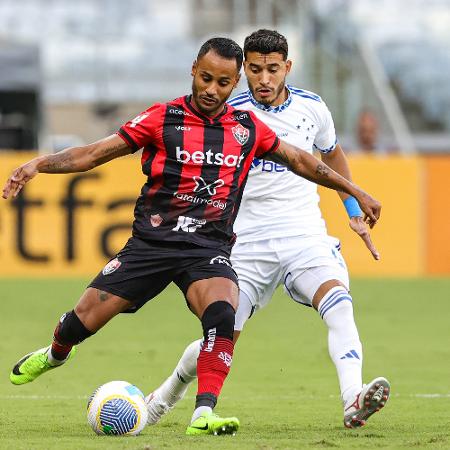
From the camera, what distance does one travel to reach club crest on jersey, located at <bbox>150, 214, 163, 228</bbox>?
21.5 feet

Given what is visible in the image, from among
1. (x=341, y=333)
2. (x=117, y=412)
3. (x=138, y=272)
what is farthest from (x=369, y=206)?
(x=117, y=412)

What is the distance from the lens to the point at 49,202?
18234mm

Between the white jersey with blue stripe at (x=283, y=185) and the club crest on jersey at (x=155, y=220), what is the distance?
1.00m

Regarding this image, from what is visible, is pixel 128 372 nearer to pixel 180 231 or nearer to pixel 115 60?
pixel 180 231

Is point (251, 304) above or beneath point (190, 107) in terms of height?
beneath

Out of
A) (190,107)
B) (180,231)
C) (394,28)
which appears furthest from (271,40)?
(394,28)

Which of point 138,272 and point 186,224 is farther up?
point 186,224

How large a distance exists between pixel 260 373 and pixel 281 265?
2444mm

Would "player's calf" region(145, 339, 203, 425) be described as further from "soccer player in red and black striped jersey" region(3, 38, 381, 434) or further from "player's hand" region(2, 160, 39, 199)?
"player's hand" region(2, 160, 39, 199)

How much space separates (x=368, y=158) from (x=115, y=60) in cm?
821

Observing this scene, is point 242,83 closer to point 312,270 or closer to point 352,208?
point 352,208

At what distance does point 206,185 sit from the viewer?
6.53 meters

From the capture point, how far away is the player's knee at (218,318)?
6348 millimetres

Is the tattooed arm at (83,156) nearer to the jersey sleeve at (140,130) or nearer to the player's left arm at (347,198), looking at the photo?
the jersey sleeve at (140,130)
